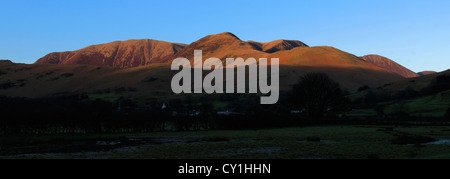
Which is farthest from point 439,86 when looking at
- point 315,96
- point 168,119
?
point 168,119

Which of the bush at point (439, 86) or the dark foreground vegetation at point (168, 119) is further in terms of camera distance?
the bush at point (439, 86)

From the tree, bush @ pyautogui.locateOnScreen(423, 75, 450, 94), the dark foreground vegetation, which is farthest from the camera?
bush @ pyautogui.locateOnScreen(423, 75, 450, 94)

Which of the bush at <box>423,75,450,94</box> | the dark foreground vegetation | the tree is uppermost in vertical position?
the bush at <box>423,75,450,94</box>

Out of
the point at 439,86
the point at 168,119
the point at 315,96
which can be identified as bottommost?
the point at 168,119

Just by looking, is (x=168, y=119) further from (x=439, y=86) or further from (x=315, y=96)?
(x=439, y=86)

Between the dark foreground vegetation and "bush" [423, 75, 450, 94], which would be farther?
"bush" [423, 75, 450, 94]

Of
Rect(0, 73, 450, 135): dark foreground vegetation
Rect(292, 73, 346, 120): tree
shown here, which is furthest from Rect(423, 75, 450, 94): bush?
Rect(292, 73, 346, 120): tree

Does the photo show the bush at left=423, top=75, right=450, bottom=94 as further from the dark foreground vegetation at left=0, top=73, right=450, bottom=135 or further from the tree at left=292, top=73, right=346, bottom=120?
the tree at left=292, top=73, right=346, bottom=120

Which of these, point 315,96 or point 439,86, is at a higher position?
point 439,86

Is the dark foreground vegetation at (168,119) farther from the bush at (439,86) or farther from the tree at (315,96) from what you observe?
the bush at (439,86)

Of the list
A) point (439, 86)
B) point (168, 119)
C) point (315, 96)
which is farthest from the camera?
point (439, 86)

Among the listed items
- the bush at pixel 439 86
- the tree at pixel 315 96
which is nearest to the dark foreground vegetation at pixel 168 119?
the tree at pixel 315 96

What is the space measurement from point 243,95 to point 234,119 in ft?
298
